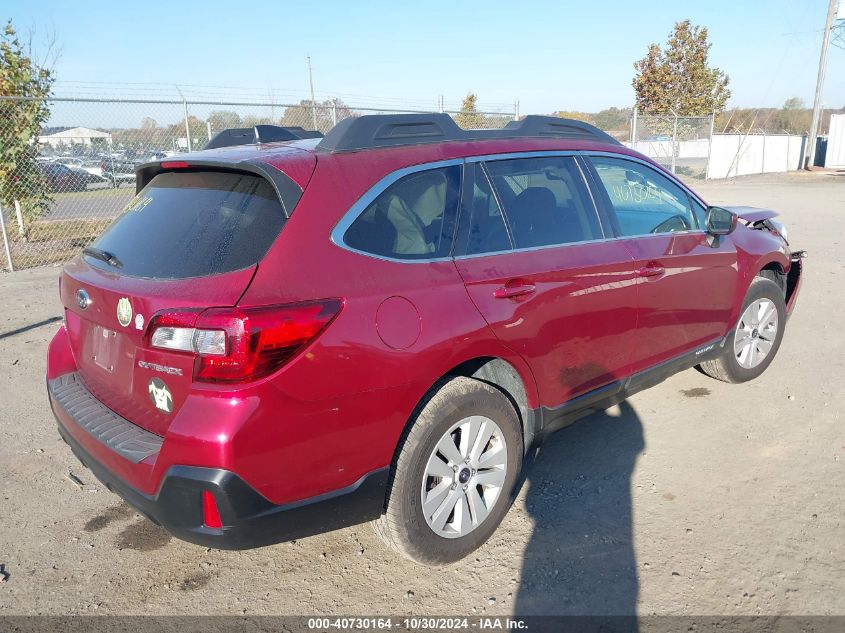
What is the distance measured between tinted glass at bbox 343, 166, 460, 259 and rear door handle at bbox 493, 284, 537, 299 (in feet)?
0.95

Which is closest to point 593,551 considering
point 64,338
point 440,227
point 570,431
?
point 570,431

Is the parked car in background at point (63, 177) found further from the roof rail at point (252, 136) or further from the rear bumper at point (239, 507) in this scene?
the rear bumper at point (239, 507)

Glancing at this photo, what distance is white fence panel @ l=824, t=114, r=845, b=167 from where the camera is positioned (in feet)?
103

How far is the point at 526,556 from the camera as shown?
114 inches

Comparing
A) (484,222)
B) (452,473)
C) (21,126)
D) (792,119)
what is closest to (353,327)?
(452,473)

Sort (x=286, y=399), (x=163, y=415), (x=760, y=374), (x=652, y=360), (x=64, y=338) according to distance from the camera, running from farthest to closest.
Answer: (x=760, y=374)
(x=652, y=360)
(x=64, y=338)
(x=163, y=415)
(x=286, y=399)

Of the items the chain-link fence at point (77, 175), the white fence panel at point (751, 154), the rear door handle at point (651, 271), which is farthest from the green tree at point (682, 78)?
the rear door handle at point (651, 271)

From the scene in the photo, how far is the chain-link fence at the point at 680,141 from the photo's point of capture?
23875 mm

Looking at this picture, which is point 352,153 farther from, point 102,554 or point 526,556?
point 102,554

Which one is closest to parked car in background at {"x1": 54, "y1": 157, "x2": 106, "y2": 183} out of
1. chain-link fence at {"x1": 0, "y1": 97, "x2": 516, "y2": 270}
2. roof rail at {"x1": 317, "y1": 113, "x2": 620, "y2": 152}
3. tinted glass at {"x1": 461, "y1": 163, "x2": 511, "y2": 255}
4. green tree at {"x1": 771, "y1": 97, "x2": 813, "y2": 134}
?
chain-link fence at {"x1": 0, "y1": 97, "x2": 516, "y2": 270}

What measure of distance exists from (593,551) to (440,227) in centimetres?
161

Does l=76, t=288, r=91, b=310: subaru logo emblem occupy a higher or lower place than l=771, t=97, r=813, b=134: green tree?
lower

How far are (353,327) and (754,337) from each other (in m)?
3.58

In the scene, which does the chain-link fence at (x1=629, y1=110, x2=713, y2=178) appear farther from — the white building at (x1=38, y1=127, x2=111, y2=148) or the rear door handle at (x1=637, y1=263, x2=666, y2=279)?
the rear door handle at (x1=637, y1=263, x2=666, y2=279)
